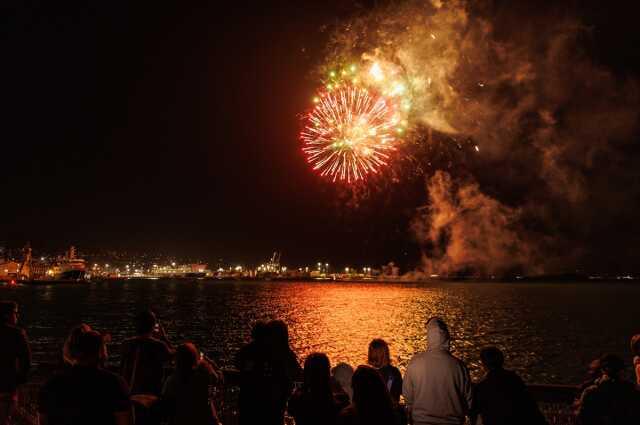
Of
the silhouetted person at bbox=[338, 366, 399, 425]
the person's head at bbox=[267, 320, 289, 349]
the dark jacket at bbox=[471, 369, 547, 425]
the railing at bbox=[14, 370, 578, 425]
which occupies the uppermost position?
the person's head at bbox=[267, 320, 289, 349]

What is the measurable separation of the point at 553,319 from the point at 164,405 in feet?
256

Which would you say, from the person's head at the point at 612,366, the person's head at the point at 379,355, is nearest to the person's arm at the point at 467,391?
the person's head at the point at 379,355

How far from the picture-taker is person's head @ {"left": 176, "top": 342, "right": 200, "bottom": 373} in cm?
511

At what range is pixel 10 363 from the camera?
6461 mm

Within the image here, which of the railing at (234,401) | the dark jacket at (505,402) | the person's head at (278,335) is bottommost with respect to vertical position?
the railing at (234,401)

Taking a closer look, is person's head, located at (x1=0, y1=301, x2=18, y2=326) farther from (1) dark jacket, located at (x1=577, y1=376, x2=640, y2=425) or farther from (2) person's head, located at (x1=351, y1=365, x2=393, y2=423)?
(1) dark jacket, located at (x1=577, y1=376, x2=640, y2=425)

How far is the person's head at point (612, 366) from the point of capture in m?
5.26

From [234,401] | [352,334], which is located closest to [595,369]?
[234,401]

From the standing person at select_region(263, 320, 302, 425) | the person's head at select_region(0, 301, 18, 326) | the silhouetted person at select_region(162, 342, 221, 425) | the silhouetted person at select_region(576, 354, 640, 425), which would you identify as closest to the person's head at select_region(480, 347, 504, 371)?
the silhouetted person at select_region(576, 354, 640, 425)

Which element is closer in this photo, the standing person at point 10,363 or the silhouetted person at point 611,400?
the silhouetted person at point 611,400

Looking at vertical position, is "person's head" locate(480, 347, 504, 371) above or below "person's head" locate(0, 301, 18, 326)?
below

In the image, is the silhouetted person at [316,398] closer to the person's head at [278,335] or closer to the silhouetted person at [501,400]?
the person's head at [278,335]

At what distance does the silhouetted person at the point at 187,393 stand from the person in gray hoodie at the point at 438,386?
2.21m

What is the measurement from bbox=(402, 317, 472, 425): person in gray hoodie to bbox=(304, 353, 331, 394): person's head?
4.45 feet
